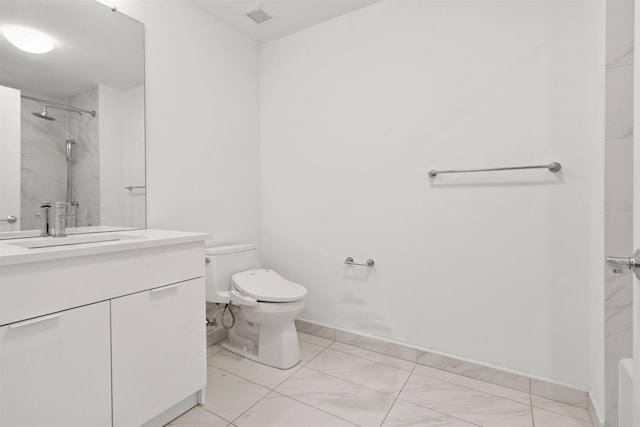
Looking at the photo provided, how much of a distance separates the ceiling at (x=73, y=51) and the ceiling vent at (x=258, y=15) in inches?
26.7

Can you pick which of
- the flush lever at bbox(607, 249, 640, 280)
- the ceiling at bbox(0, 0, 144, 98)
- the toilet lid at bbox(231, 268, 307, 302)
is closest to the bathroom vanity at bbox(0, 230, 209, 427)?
the toilet lid at bbox(231, 268, 307, 302)

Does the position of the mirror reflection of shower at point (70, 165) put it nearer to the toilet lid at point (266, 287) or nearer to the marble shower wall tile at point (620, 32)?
the toilet lid at point (266, 287)

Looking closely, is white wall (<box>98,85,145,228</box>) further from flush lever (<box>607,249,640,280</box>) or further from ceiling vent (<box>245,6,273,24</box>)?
flush lever (<box>607,249,640,280</box>)

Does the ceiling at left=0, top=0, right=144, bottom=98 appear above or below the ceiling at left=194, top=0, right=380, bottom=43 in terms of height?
below

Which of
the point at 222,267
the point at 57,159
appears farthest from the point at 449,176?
the point at 57,159

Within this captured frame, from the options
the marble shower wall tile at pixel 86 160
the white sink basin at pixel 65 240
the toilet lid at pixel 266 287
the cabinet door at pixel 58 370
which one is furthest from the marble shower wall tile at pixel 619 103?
the marble shower wall tile at pixel 86 160

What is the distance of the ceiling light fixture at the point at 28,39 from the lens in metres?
1.33

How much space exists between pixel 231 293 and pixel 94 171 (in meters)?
0.94

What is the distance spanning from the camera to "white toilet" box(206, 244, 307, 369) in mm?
1747

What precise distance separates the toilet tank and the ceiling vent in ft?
4.93

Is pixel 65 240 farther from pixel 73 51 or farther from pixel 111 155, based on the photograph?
pixel 73 51

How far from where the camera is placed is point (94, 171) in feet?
5.16

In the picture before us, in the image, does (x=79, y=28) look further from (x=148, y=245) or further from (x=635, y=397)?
(x=635, y=397)

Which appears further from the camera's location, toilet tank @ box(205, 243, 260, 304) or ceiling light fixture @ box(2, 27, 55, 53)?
toilet tank @ box(205, 243, 260, 304)
